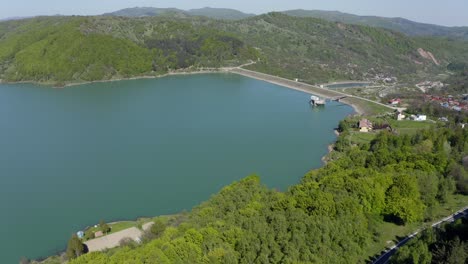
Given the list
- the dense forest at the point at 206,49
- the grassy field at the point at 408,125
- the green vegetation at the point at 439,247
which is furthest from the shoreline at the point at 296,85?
the green vegetation at the point at 439,247

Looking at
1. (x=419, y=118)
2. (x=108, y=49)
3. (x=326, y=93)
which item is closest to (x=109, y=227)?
(x=419, y=118)

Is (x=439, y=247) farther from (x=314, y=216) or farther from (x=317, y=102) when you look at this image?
(x=317, y=102)

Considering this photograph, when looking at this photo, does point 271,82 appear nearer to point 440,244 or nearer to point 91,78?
point 91,78

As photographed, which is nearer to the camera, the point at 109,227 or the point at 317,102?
the point at 109,227

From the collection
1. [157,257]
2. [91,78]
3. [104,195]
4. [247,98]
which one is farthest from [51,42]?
[157,257]

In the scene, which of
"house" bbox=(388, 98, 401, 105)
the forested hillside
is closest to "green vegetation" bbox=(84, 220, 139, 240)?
"house" bbox=(388, 98, 401, 105)

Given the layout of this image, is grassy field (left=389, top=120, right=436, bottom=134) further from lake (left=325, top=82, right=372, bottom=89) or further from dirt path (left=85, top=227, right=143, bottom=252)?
dirt path (left=85, top=227, right=143, bottom=252)

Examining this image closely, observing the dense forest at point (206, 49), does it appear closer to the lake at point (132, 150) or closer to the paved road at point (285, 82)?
the paved road at point (285, 82)

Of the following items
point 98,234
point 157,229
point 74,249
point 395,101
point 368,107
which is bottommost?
point 98,234
